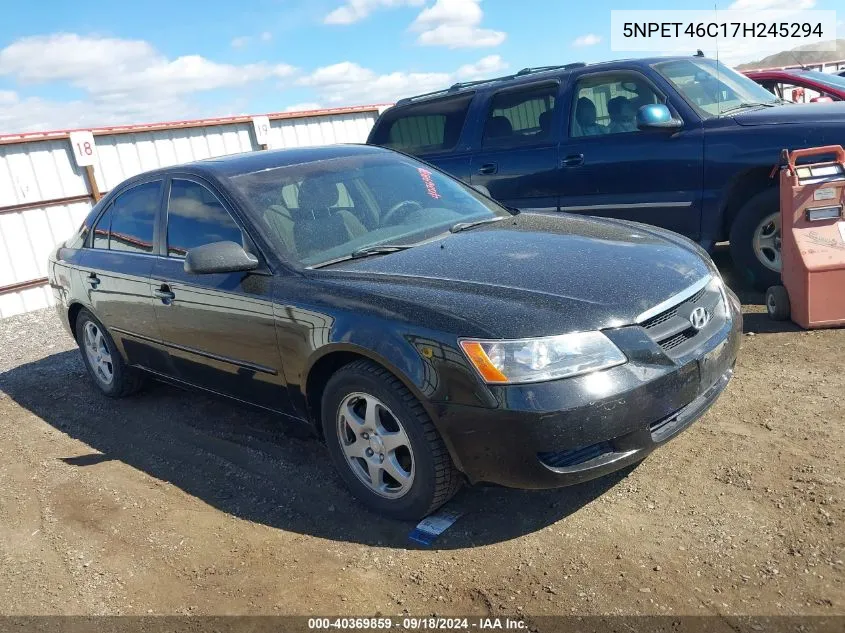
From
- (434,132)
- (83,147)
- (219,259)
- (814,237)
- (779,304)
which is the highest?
(83,147)

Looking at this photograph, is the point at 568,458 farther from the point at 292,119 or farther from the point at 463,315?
the point at 292,119

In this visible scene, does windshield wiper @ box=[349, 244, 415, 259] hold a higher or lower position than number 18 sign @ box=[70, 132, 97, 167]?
lower

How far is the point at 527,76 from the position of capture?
6.95 meters

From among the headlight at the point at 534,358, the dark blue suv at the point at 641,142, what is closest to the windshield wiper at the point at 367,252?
the headlight at the point at 534,358

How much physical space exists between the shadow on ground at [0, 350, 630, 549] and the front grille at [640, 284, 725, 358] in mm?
768

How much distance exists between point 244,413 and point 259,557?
184 cm

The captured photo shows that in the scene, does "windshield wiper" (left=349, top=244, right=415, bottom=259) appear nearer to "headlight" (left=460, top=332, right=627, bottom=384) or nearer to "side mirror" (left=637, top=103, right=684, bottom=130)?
"headlight" (left=460, top=332, right=627, bottom=384)

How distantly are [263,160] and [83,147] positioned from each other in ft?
27.4

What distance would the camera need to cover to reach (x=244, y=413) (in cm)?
496

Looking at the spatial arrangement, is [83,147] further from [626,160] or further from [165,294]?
[626,160]

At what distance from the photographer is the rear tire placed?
17.0ft

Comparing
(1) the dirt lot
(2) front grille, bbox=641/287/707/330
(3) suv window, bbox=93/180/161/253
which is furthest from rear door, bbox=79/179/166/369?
(2) front grille, bbox=641/287/707/330

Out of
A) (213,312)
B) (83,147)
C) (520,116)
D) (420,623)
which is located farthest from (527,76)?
(83,147)

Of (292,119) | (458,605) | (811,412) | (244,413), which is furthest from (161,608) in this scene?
(292,119)
